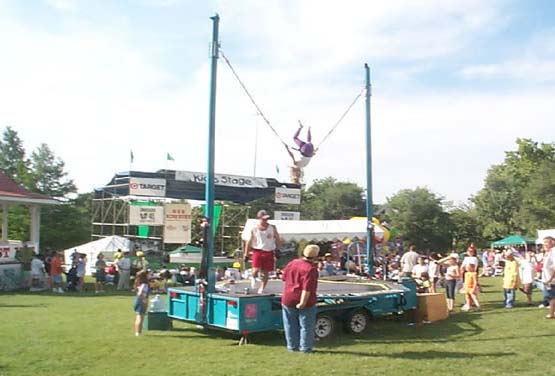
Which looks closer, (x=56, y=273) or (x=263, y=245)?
(x=263, y=245)

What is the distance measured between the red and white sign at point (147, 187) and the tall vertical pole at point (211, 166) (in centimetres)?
1770

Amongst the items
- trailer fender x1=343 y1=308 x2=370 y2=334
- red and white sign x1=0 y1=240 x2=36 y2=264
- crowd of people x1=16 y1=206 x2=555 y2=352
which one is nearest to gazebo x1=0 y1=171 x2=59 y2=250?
red and white sign x1=0 y1=240 x2=36 y2=264

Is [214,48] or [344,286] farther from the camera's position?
[344,286]

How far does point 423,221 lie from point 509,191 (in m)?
12.3

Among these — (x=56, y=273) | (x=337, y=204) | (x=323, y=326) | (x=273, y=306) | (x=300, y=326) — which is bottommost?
(x=323, y=326)

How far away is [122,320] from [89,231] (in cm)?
4719

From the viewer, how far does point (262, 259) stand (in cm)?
1066

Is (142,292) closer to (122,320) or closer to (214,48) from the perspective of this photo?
(122,320)

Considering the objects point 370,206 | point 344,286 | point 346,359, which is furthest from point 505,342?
point 370,206

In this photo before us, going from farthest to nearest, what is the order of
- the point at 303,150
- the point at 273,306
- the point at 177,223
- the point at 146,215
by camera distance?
the point at 146,215
the point at 177,223
the point at 303,150
the point at 273,306

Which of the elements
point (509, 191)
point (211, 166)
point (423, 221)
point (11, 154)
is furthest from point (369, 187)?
point (11, 154)

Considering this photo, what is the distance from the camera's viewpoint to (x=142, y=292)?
10969 mm

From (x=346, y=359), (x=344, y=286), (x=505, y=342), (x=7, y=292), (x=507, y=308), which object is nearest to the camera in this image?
(x=346, y=359)

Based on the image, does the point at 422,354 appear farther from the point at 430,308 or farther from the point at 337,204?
the point at 337,204
